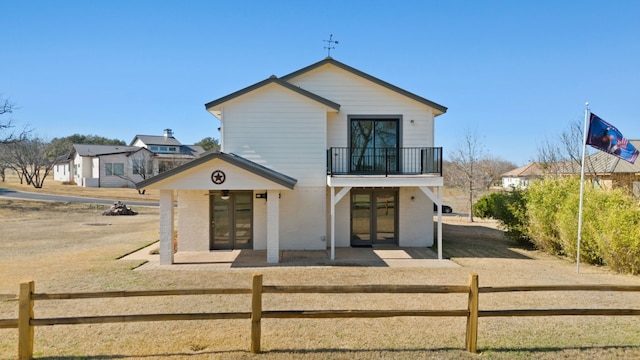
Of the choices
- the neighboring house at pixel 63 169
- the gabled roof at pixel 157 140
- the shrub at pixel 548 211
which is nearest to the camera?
the shrub at pixel 548 211

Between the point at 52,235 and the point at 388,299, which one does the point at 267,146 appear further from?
the point at 52,235

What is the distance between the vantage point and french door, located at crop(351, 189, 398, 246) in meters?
14.6

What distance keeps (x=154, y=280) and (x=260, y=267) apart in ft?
9.63

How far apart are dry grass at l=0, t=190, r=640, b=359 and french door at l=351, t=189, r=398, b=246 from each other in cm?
285

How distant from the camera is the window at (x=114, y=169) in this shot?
154 ft

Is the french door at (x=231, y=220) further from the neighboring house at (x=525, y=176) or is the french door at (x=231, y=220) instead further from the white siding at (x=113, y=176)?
the white siding at (x=113, y=176)

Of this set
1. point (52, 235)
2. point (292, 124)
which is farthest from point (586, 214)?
point (52, 235)

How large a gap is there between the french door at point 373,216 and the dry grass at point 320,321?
2854 mm

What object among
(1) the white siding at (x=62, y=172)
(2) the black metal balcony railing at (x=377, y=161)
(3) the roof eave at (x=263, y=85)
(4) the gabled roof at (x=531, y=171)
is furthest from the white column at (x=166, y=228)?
(1) the white siding at (x=62, y=172)

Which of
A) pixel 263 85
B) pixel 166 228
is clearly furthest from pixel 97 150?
pixel 166 228

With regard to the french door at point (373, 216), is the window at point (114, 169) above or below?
above

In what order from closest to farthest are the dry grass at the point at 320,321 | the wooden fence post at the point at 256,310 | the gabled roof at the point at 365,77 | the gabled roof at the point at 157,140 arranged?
1. the wooden fence post at the point at 256,310
2. the dry grass at the point at 320,321
3. the gabled roof at the point at 365,77
4. the gabled roof at the point at 157,140

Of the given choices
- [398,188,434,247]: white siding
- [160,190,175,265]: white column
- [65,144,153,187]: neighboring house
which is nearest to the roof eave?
[160,190,175,265]: white column

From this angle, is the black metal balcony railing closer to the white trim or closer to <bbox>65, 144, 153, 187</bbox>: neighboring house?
the white trim
